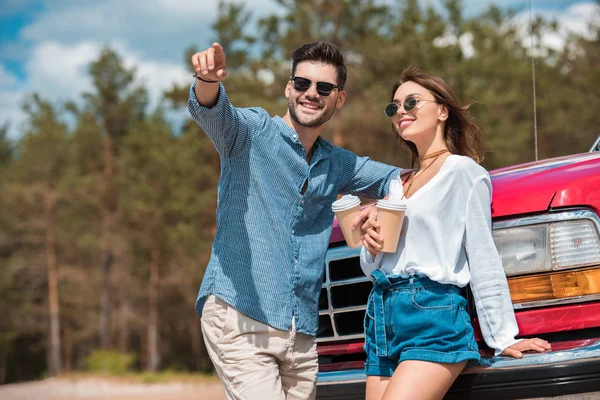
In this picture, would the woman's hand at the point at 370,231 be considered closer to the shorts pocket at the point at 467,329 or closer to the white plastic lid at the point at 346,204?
the white plastic lid at the point at 346,204

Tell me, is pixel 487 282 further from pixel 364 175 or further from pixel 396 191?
pixel 364 175

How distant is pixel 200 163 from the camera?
29562 millimetres

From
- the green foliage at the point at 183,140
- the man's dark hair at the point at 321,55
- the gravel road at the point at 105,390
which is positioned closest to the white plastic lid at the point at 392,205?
the man's dark hair at the point at 321,55

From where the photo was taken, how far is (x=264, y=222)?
2.77m

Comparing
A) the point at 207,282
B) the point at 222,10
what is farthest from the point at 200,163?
the point at 207,282

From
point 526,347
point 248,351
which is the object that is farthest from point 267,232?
point 526,347

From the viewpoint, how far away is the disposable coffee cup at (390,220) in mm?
2404

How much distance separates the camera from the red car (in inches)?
89.7

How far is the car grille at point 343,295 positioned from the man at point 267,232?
0.90 feet

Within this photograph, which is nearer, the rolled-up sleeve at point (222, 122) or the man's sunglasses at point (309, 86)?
the rolled-up sleeve at point (222, 122)

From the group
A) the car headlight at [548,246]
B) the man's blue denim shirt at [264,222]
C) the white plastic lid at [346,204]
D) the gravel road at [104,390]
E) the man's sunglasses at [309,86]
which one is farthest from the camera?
the gravel road at [104,390]

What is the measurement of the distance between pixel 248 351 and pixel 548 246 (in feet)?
4.01

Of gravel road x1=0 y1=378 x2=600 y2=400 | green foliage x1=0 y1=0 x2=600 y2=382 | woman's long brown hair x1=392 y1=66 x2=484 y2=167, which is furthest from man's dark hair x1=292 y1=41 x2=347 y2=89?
green foliage x1=0 y1=0 x2=600 y2=382

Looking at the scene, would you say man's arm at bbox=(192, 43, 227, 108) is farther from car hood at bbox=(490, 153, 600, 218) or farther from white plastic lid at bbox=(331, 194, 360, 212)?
car hood at bbox=(490, 153, 600, 218)
